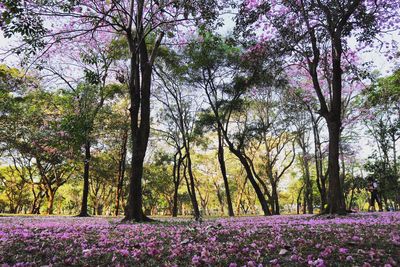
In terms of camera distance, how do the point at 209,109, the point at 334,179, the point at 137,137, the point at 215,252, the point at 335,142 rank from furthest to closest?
1. the point at 209,109
2. the point at 335,142
3. the point at 334,179
4. the point at 137,137
5. the point at 215,252

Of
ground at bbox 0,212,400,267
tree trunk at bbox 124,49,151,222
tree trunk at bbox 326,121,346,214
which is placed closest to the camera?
ground at bbox 0,212,400,267

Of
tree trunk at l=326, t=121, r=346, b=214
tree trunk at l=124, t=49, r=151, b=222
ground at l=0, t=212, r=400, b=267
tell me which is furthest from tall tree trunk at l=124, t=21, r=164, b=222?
tree trunk at l=326, t=121, r=346, b=214

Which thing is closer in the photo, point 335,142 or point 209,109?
point 335,142

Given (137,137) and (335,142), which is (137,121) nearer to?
(137,137)

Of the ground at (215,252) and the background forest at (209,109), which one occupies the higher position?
the background forest at (209,109)

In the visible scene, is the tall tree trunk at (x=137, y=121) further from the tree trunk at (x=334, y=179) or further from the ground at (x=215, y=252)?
the tree trunk at (x=334, y=179)

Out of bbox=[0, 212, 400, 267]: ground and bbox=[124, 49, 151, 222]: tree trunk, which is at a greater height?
bbox=[124, 49, 151, 222]: tree trunk

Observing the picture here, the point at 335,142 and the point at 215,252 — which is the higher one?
the point at 335,142

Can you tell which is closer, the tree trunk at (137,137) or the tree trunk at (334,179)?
the tree trunk at (137,137)

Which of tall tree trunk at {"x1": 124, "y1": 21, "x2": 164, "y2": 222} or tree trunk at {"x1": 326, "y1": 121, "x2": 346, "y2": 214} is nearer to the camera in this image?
tall tree trunk at {"x1": 124, "y1": 21, "x2": 164, "y2": 222}

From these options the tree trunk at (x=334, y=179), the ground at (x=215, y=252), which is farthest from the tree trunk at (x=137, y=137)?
the tree trunk at (x=334, y=179)

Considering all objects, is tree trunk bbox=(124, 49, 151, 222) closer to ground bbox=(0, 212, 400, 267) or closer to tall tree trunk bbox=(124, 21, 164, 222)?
tall tree trunk bbox=(124, 21, 164, 222)

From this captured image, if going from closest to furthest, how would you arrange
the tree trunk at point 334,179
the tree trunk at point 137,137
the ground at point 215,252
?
the ground at point 215,252 < the tree trunk at point 137,137 < the tree trunk at point 334,179

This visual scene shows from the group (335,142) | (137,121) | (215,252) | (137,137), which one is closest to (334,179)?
(335,142)
